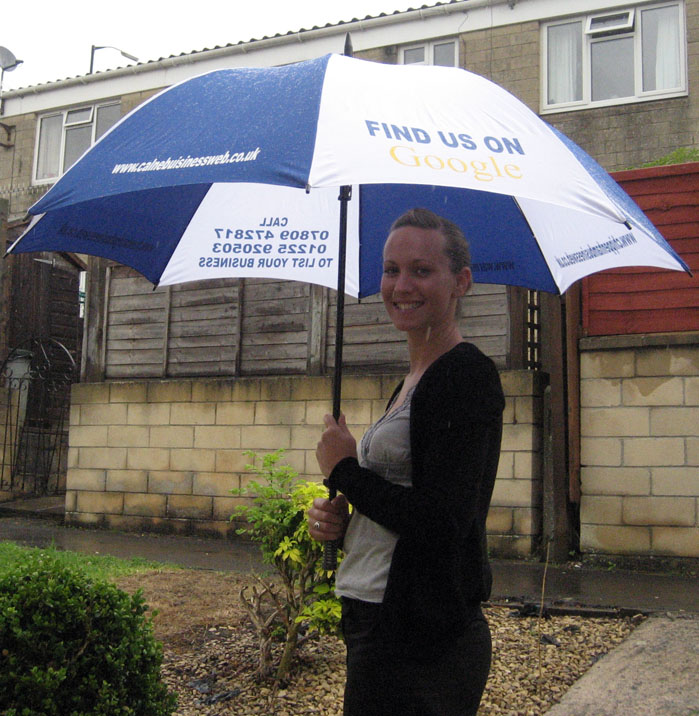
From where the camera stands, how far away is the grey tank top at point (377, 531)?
1930 millimetres

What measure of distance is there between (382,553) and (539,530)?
20.3 ft

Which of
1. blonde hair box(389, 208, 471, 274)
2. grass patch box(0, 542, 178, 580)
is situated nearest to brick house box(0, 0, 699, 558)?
grass patch box(0, 542, 178, 580)

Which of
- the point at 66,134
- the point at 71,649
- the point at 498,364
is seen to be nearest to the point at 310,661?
the point at 71,649

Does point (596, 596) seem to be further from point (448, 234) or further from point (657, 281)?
point (448, 234)

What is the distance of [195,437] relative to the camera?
9.48 metres

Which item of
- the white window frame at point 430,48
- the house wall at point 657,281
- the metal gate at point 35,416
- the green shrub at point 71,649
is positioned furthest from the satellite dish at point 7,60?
the green shrub at point 71,649

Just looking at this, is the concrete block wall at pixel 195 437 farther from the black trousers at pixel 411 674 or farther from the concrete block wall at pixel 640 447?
the black trousers at pixel 411 674

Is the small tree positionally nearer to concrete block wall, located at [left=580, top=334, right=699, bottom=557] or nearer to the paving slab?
the paving slab

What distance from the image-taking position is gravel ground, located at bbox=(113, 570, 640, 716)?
13.2ft

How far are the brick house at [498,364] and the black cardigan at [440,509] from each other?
574 centimetres

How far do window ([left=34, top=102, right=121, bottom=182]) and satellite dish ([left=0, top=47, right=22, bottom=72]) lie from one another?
1470mm

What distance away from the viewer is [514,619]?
532 cm

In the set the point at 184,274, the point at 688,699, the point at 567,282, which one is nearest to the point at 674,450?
the point at 688,699

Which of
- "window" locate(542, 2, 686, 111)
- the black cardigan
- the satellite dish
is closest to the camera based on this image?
the black cardigan
